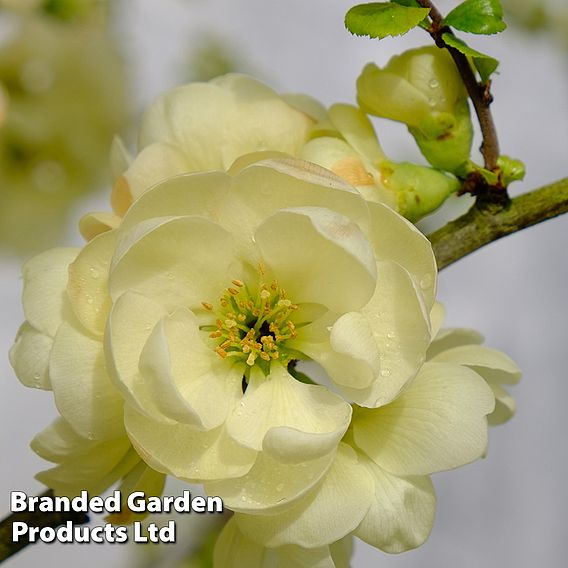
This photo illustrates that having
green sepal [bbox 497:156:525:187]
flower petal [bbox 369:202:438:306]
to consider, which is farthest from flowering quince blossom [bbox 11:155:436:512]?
green sepal [bbox 497:156:525:187]

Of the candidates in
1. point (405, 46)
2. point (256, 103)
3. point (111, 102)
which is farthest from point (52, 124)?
point (405, 46)

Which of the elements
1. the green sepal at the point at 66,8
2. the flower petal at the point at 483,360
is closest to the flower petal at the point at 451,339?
the flower petal at the point at 483,360

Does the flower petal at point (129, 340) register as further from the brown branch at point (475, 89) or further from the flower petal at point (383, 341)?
the brown branch at point (475, 89)

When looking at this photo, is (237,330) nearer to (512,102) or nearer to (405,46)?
(405,46)

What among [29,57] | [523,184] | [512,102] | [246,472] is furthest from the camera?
[512,102]

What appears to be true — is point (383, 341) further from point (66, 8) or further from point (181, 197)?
point (66, 8)

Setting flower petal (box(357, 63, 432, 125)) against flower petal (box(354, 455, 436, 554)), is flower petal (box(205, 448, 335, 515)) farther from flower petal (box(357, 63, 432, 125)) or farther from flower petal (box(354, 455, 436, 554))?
flower petal (box(357, 63, 432, 125))

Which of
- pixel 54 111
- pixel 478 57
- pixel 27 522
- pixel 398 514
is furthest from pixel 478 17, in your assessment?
pixel 54 111
